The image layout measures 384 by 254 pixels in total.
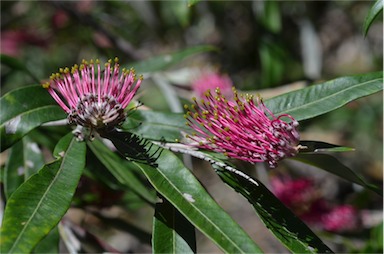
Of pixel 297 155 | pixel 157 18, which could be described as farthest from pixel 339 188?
pixel 297 155

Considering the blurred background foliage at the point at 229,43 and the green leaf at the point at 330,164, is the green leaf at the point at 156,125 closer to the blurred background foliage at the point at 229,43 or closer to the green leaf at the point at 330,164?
the green leaf at the point at 330,164

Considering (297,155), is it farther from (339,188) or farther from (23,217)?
(339,188)

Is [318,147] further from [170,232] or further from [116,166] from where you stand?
[116,166]

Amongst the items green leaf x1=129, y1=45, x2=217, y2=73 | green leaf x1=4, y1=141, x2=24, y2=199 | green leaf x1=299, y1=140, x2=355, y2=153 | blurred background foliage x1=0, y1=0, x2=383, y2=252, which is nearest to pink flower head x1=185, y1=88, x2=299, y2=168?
green leaf x1=299, y1=140, x2=355, y2=153

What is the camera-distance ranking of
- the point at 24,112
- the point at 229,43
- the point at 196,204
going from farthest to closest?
the point at 229,43 → the point at 24,112 → the point at 196,204

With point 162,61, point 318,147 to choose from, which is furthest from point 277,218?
point 162,61

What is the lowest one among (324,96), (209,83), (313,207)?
(324,96)

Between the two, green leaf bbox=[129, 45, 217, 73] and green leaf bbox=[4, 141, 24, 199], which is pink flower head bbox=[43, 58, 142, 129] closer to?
green leaf bbox=[4, 141, 24, 199]
